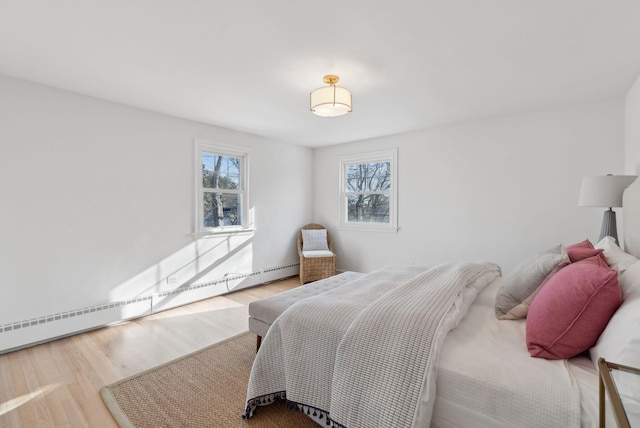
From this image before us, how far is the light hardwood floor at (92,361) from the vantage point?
1.84m

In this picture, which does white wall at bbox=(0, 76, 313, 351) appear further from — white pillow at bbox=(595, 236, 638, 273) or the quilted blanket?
white pillow at bbox=(595, 236, 638, 273)

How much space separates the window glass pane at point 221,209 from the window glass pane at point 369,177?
1.94 metres

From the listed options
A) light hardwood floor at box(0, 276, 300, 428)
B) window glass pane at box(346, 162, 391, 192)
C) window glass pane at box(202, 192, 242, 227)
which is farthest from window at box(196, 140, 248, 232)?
window glass pane at box(346, 162, 391, 192)

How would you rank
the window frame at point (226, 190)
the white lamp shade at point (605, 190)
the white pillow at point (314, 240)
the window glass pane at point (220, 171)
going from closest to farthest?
1. the white lamp shade at point (605, 190)
2. the window frame at point (226, 190)
3. the window glass pane at point (220, 171)
4. the white pillow at point (314, 240)

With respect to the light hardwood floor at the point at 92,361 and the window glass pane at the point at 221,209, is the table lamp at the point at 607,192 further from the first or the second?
the window glass pane at the point at 221,209

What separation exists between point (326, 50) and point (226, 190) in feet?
8.94

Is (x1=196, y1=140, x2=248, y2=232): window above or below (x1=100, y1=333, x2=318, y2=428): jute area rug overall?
above

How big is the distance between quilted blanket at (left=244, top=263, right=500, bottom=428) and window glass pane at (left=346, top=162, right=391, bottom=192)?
289 cm

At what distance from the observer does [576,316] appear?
4.12ft

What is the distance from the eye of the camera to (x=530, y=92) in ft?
9.54

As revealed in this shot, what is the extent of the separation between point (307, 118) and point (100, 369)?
321 cm

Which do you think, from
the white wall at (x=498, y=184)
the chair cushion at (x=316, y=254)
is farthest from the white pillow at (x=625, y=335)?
the chair cushion at (x=316, y=254)

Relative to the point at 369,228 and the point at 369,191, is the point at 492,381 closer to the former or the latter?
the point at 369,228

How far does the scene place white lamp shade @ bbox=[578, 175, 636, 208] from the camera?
2391 millimetres
